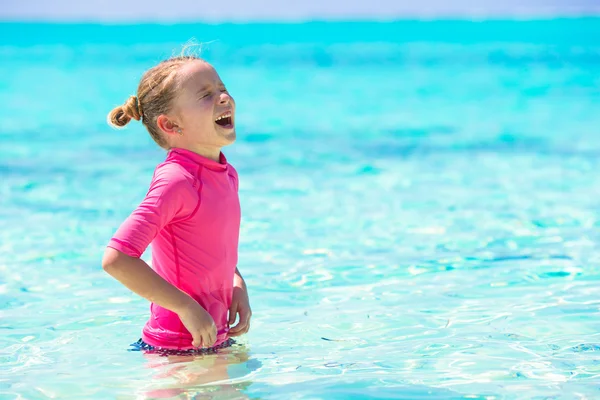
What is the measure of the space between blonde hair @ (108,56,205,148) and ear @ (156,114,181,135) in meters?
0.02

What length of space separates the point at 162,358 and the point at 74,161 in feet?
20.8

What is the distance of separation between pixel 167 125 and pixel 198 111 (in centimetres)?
12

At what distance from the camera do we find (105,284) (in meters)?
4.58

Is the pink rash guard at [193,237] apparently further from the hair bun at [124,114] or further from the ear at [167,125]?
the hair bun at [124,114]

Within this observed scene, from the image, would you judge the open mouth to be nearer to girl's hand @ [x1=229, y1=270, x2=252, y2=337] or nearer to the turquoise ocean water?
girl's hand @ [x1=229, y1=270, x2=252, y2=337]

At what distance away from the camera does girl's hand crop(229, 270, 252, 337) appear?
3.01 metres

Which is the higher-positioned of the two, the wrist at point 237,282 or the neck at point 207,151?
the neck at point 207,151

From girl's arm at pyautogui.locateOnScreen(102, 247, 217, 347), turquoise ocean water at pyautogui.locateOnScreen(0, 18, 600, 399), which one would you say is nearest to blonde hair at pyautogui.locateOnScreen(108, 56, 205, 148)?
girl's arm at pyautogui.locateOnScreen(102, 247, 217, 347)

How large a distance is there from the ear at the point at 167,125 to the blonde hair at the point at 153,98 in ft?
0.06

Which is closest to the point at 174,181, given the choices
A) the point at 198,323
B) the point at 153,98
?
the point at 153,98

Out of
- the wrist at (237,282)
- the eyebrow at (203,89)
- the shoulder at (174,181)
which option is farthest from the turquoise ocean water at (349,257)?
the eyebrow at (203,89)

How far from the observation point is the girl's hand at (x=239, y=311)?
3006 mm

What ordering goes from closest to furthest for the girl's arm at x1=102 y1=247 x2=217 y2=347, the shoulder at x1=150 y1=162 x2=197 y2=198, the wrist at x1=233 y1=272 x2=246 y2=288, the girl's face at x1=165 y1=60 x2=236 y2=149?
the girl's arm at x1=102 y1=247 x2=217 y2=347
the shoulder at x1=150 y1=162 x2=197 y2=198
the girl's face at x1=165 y1=60 x2=236 y2=149
the wrist at x1=233 y1=272 x2=246 y2=288

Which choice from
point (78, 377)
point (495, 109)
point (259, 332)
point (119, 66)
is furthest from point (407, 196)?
point (119, 66)
